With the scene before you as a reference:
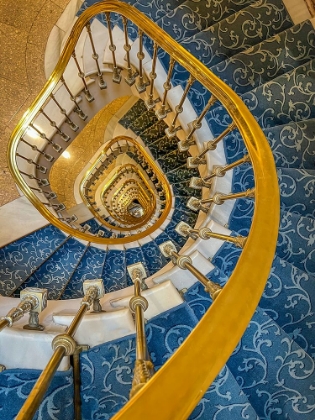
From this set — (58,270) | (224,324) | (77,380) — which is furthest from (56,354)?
(58,270)

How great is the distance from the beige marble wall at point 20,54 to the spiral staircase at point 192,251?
1.00 feet

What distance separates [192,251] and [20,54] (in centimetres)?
299

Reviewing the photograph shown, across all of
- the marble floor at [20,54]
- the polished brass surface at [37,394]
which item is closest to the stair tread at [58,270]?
the marble floor at [20,54]

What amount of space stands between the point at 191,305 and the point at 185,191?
257 centimetres

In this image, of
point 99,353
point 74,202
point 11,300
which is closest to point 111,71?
point 11,300

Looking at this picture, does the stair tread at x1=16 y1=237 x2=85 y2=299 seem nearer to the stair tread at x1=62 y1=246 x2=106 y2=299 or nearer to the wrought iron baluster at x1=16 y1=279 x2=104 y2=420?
the stair tread at x1=62 y1=246 x2=106 y2=299

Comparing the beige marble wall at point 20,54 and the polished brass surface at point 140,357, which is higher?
the beige marble wall at point 20,54

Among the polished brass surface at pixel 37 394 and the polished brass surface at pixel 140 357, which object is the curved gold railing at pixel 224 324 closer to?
the polished brass surface at pixel 140 357

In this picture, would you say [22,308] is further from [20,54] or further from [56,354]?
[20,54]

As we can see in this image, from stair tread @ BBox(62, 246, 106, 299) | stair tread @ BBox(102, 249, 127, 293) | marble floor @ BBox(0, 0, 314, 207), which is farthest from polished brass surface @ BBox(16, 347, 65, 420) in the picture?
marble floor @ BBox(0, 0, 314, 207)

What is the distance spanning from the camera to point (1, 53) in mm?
3377

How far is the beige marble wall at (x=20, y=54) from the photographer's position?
11.0 feet

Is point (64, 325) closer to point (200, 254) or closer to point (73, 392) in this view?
point (73, 392)

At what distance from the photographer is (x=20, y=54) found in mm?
3377
